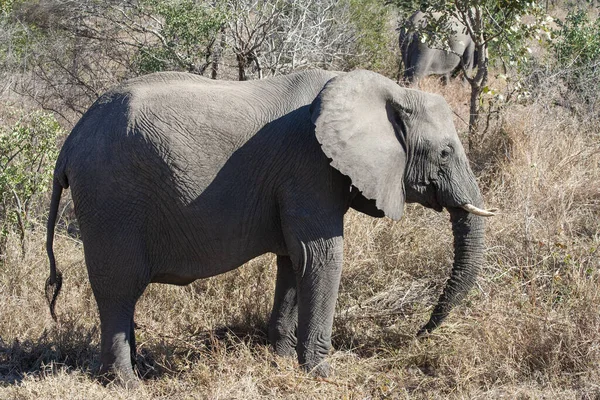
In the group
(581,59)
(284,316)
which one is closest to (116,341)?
(284,316)

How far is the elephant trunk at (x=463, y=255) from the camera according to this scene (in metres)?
4.59

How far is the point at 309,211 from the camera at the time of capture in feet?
13.8

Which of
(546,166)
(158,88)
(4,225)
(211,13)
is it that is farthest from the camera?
(211,13)

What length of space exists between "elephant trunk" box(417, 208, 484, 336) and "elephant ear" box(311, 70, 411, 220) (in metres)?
0.40

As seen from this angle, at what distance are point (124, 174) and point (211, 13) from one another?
3.77 metres

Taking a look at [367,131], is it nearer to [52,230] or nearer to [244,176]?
[244,176]

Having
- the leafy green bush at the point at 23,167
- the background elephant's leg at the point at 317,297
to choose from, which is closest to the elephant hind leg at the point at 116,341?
the background elephant's leg at the point at 317,297

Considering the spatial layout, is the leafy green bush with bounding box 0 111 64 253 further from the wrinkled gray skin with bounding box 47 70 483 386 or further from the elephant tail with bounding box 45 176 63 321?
the wrinkled gray skin with bounding box 47 70 483 386

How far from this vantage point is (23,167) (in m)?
6.17

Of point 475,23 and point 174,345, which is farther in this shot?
point 475,23

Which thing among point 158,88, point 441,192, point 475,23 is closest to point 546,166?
point 475,23

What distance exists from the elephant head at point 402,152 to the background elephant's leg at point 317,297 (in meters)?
0.37

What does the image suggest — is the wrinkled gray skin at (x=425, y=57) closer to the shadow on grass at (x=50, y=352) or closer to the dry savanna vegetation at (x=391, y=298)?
the dry savanna vegetation at (x=391, y=298)

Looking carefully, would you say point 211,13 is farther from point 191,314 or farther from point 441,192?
point 441,192
